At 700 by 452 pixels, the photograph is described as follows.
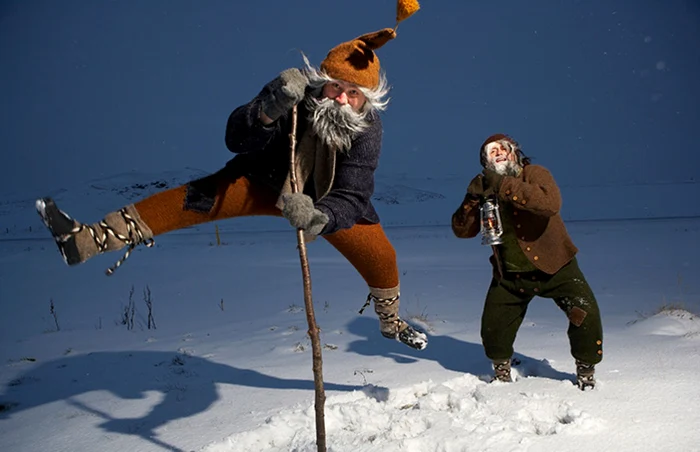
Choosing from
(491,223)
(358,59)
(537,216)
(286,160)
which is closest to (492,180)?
(491,223)

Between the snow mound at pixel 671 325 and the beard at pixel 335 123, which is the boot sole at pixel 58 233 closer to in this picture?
the beard at pixel 335 123

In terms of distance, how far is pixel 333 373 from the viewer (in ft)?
11.8

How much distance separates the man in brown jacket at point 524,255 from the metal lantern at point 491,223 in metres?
0.05

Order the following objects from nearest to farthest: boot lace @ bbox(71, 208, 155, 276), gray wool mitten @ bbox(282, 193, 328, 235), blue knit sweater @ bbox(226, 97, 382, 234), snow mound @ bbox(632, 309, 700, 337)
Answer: gray wool mitten @ bbox(282, 193, 328, 235) → boot lace @ bbox(71, 208, 155, 276) → blue knit sweater @ bbox(226, 97, 382, 234) → snow mound @ bbox(632, 309, 700, 337)

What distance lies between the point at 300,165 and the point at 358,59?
0.58 m

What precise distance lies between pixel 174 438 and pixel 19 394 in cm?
162

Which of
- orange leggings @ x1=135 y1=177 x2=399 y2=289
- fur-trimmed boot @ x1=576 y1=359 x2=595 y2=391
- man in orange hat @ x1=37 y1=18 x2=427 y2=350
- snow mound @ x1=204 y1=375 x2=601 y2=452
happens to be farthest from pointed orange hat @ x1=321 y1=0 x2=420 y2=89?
fur-trimmed boot @ x1=576 y1=359 x2=595 y2=391

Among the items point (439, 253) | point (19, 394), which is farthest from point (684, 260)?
point (19, 394)

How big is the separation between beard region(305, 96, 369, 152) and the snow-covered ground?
4.53 ft

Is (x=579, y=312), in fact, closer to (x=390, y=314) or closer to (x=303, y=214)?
(x=390, y=314)

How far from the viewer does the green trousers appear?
3.00 metres

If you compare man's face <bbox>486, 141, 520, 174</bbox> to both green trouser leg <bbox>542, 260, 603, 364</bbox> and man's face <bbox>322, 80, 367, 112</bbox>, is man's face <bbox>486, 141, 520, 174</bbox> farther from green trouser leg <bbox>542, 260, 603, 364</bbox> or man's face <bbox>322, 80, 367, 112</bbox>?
man's face <bbox>322, 80, 367, 112</bbox>

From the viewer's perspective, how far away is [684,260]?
8.27 metres

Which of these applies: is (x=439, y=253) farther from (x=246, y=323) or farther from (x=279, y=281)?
(x=246, y=323)
